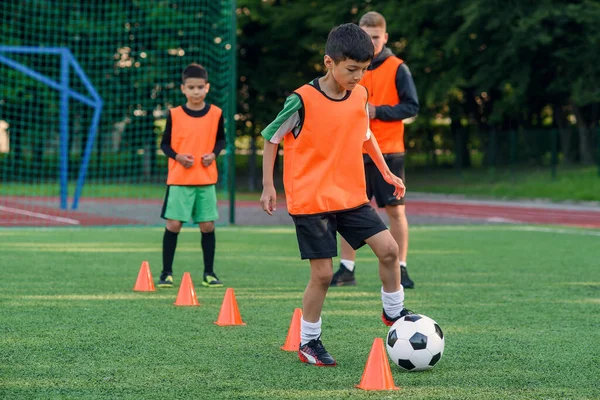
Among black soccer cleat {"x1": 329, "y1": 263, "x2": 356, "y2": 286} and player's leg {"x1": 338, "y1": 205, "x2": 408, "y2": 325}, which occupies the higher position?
player's leg {"x1": 338, "y1": 205, "x2": 408, "y2": 325}

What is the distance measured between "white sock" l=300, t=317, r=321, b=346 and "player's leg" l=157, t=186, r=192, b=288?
283 centimetres

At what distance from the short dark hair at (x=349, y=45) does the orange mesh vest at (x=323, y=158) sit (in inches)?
11.5

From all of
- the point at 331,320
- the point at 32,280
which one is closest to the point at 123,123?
the point at 32,280

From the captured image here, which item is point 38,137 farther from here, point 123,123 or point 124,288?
Result: point 124,288

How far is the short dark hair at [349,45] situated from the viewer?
4.47 meters

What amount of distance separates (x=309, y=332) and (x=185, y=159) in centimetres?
304

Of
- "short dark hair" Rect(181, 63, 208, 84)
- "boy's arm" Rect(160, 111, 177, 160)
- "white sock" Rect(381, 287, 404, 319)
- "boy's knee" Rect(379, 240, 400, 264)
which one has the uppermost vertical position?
"short dark hair" Rect(181, 63, 208, 84)

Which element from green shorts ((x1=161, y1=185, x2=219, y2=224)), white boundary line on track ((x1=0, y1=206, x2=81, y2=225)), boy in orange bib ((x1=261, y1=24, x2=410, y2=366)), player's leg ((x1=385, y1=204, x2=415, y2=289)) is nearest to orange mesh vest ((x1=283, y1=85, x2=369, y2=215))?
boy in orange bib ((x1=261, y1=24, x2=410, y2=366))

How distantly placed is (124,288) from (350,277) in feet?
5.79

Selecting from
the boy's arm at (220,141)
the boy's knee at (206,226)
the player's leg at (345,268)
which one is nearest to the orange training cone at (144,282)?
the boy's knee at (206,226)

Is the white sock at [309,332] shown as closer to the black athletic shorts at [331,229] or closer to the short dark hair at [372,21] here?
the black athletic shorts at [331,229]

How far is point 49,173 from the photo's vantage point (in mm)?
23156

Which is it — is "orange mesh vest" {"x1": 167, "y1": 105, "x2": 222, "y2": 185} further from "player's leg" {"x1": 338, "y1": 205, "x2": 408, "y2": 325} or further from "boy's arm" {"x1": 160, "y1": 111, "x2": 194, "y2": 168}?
"player's leg" {"x1": 338, "y1": 205, "x2": 408, "y2": 325}

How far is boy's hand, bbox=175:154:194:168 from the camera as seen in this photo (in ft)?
24.2
